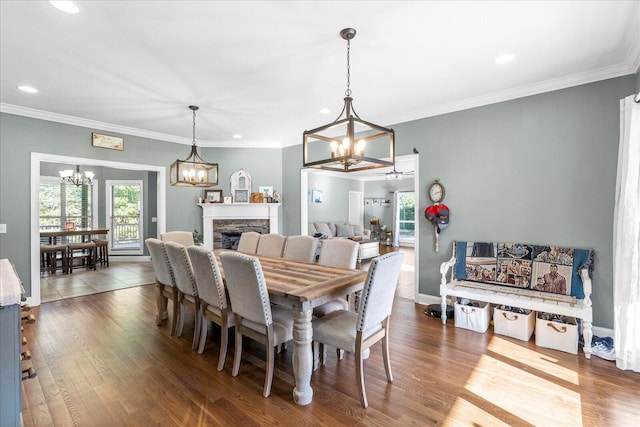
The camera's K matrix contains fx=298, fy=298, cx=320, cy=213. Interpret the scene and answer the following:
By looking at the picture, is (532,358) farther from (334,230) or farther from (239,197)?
(334,230)

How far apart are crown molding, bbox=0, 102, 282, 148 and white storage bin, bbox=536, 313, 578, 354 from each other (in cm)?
516

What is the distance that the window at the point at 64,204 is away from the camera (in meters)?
7.59

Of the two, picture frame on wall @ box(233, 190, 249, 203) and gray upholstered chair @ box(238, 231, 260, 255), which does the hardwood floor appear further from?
picture frame on wall @ box(233, 190, 249, 203)

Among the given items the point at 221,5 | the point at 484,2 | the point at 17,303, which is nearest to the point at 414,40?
the point at 484,2

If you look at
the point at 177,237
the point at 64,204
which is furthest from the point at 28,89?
the point at 64,204

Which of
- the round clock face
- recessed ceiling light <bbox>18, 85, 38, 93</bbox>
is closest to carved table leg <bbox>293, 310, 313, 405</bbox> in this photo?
the round clock face

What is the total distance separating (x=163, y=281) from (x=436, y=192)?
142 inches

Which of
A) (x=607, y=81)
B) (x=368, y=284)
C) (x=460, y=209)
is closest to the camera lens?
(x=368, y=284)

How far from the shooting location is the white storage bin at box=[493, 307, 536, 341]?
3.05 metres

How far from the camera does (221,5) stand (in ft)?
6.77

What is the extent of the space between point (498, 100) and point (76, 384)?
5015 millimetres

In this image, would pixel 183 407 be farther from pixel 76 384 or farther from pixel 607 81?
pixel 607 81

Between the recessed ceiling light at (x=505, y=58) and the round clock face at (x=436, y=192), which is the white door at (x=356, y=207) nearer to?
the round clock face at (x=436, y=192)

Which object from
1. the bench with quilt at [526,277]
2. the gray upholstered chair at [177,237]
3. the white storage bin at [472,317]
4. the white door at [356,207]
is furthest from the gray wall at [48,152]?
the white door at [356,207]
